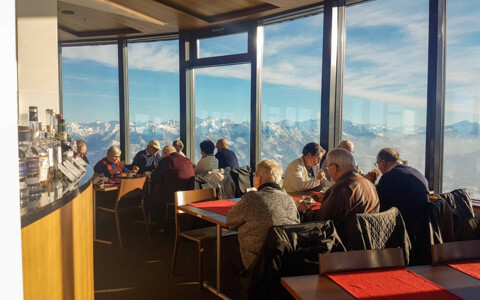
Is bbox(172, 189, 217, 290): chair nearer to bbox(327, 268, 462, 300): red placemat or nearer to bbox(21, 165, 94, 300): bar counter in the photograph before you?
bbox(21, 165, 94, 300): bar counter

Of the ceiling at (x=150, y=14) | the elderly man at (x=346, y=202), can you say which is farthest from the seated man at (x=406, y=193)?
the ceiling at (x=150, y=14)

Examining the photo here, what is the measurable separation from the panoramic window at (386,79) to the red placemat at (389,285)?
323 cm

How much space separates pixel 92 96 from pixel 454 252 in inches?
282

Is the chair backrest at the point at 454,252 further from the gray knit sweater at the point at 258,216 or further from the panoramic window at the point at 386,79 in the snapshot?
the panoramic window at the point at 386,79

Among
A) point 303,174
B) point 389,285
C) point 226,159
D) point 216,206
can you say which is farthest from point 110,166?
point 389,285

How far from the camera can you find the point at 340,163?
9.29ft

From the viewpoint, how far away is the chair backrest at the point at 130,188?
174 inches

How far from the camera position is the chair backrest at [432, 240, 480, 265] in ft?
A: 5.78

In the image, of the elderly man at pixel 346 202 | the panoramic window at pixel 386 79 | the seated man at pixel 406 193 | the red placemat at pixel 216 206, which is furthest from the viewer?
the panoramic window at pixel 386 79

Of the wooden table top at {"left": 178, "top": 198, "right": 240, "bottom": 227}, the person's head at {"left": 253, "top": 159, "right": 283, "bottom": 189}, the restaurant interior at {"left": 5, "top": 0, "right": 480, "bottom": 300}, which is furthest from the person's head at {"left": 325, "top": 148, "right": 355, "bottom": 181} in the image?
the wooden table top at {"left": 178, "top": 198, "right": 240, "bottom": 227}

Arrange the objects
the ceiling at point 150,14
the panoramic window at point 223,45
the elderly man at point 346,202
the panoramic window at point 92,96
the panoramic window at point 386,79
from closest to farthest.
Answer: the elderly man at point 346,202
the panoramic window at point 386,79
the ceiling at point 150,14
the panoramic window at point 223,45
the panoramic window at point 92,96

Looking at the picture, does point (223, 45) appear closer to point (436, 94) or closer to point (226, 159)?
point (226, 159)

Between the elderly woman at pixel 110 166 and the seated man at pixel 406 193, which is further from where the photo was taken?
the elderly woman at pixel 110 166

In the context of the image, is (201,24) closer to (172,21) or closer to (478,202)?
(172,21)
